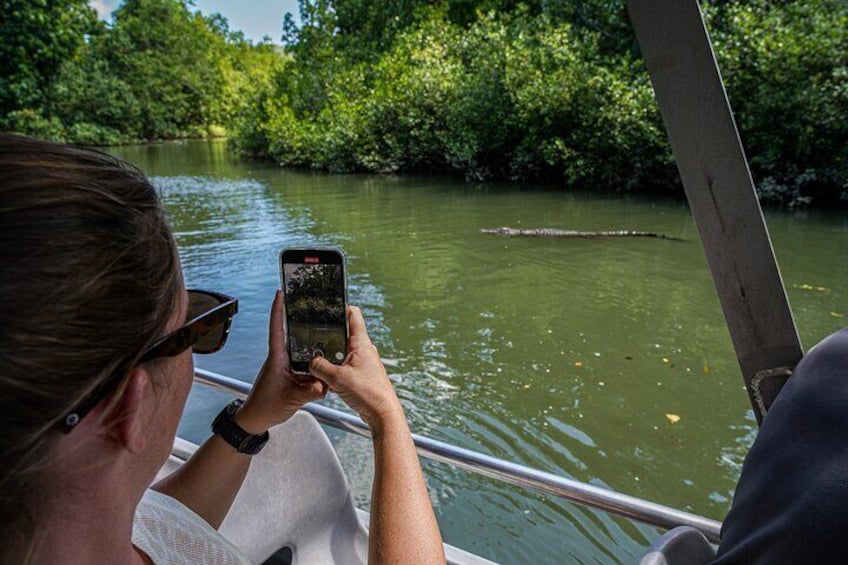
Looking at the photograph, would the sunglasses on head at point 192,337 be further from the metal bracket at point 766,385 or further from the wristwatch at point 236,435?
the metal bracket at point 766,385

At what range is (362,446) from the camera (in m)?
3.98

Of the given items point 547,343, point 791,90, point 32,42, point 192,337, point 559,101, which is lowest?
point 547,343

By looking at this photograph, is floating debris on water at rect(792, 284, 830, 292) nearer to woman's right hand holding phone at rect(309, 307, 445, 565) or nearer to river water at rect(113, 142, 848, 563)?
river water at rect(113, 142, 848, 563)

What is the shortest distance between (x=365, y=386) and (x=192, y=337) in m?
0.27

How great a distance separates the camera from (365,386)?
0.86 metres

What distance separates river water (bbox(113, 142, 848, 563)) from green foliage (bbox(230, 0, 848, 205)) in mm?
1453

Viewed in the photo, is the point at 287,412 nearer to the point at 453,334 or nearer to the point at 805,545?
the point at 805,545

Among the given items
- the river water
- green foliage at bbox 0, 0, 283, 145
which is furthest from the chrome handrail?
green foliage at bbox 0, 0, 283, 145

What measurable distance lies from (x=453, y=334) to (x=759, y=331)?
5093mm

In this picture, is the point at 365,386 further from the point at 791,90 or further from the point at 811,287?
the point at 791,90

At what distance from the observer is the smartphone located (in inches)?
38.0

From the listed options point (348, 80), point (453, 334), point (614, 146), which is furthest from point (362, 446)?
point (348, 80)

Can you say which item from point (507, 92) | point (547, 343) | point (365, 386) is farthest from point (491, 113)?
point (365, 386)

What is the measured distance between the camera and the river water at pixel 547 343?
3.57 m
